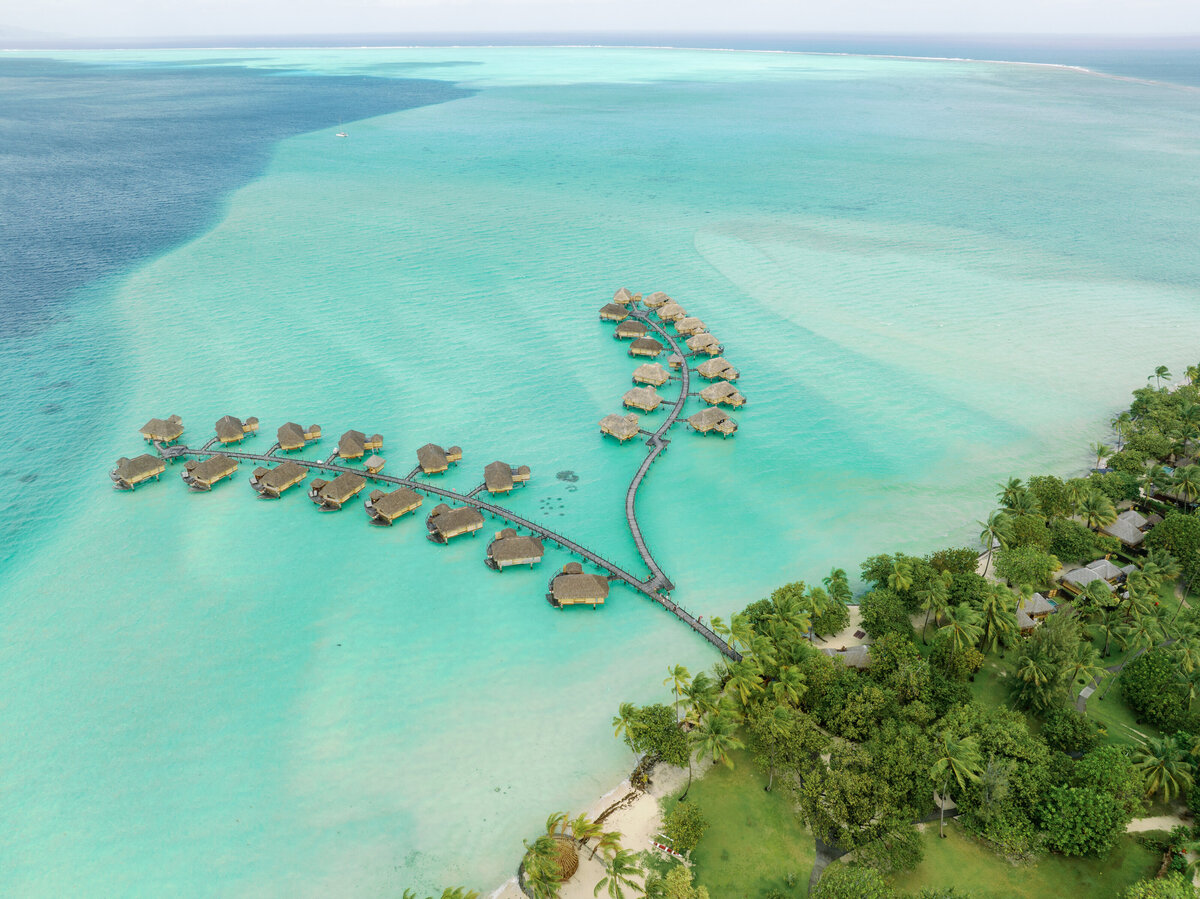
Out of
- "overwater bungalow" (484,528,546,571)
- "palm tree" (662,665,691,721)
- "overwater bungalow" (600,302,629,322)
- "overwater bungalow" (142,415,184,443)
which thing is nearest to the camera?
"palm tree" (662,665,691,721)

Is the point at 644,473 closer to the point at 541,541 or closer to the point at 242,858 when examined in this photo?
the point at 541,541

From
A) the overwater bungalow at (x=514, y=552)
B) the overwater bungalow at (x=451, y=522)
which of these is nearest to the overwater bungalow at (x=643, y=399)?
the overwater bungalow at (x=451, y=522)

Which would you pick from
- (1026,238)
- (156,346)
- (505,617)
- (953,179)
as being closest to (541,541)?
(505,617)

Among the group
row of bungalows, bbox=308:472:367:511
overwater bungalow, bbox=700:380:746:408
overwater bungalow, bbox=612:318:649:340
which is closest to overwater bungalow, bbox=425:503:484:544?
row of bungalows, bbox=308:472:367:511

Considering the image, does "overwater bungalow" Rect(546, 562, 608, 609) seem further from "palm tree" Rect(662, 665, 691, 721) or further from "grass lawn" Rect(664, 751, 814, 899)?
"grass lawn" Rect(664, 751, 814, 899)

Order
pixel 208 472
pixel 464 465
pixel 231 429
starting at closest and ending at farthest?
1. pixel 208 472
2. pixel 464 465
3. pixel 231 429

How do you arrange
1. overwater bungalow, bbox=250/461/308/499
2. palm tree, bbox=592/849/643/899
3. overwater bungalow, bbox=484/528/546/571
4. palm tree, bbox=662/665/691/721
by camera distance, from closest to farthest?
palm tree, bbox=592/849/643/899
palm tree, bbox=662/665/691/721
overwater bungalow, bbox=484/528/546/571
overwater bungalow, bbox=250/461/308/499

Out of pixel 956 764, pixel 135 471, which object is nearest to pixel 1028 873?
pixel 956 764

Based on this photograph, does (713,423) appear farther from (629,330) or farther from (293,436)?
(293,436)
